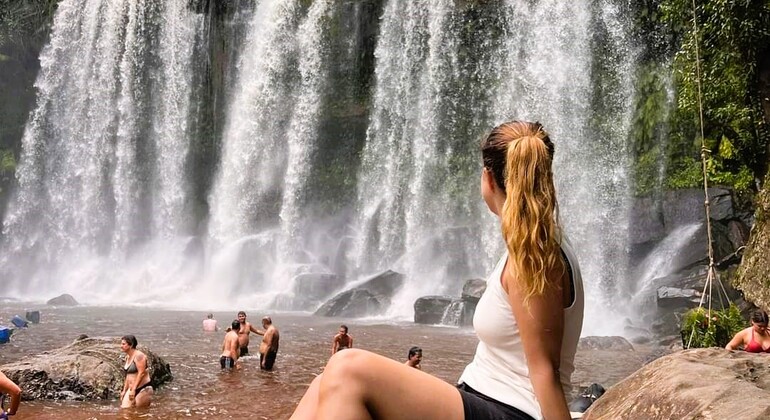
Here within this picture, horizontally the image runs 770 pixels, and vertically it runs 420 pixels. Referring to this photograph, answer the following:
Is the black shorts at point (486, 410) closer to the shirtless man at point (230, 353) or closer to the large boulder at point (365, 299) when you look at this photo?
the shirtless man at point (230, 353)

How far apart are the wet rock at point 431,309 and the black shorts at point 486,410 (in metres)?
17.6

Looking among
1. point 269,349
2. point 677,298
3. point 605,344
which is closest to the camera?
point 269,349

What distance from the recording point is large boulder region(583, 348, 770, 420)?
261cm

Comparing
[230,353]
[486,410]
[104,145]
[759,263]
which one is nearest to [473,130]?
[759,263]

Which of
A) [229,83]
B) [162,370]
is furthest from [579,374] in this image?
[229,83]

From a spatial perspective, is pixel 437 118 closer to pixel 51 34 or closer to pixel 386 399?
pixel 51 34

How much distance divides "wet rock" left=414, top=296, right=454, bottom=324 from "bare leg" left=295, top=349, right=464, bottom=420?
17657 millimetres

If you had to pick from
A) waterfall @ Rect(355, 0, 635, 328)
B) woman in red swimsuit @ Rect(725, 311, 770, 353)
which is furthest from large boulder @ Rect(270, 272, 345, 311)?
woman in red swimsuit @ Rect(725, 311, 770, 353)

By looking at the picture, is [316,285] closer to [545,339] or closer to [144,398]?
[144,398]

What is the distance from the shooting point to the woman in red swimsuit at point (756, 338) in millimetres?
8297

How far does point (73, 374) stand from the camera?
8.99 metres

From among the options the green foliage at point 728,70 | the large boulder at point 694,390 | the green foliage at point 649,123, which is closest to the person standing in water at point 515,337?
the large boulder at point 694,390

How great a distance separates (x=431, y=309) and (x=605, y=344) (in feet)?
20.1

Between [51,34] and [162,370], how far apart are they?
31.5 meters
